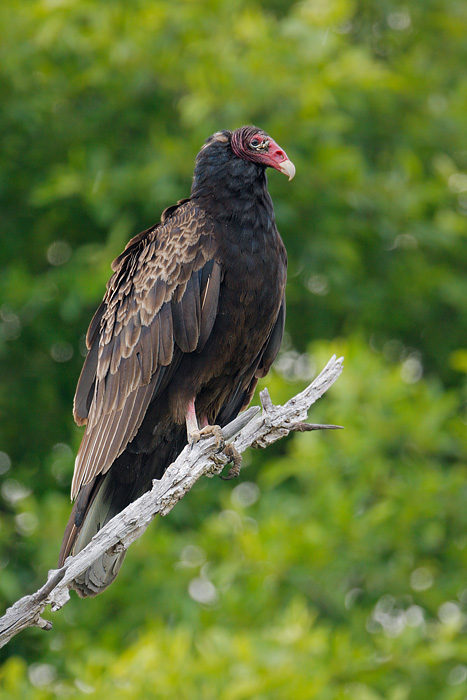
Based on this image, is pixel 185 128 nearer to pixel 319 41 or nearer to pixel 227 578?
pixel 319 41

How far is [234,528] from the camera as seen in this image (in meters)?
6.98

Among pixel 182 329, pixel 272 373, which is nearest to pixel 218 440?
pixel 182 329

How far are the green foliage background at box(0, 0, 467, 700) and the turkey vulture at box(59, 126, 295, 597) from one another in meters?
2.10

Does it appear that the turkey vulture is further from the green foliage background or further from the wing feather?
the green foliage background

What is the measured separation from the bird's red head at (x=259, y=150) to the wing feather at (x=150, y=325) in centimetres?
34

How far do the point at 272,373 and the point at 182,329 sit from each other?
11.8 ft

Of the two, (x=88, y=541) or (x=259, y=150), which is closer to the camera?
(x=88, y=541)

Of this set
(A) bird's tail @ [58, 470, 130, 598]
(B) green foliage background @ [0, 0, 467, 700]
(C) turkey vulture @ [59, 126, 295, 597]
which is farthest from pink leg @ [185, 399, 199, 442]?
(B) green foliage background @ [0, 0, 467, 700]

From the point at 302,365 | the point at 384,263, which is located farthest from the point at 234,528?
the point at 384,263

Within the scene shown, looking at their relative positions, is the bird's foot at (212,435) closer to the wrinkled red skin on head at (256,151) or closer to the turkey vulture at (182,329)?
the turkey vulture at (182,329)

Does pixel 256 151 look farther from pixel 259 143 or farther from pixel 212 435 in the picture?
pixel 212 435

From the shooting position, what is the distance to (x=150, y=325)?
13.7ft

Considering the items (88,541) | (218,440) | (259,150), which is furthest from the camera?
(259,150)

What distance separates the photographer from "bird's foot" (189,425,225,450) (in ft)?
11.9
